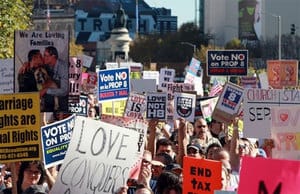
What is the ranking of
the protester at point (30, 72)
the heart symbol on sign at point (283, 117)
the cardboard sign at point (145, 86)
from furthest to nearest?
the cardboard sign at point (145, 86) < the protester at point (30, 72) < the heart symbol on sign at point (283, 117)

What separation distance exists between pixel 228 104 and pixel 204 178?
21.3ft

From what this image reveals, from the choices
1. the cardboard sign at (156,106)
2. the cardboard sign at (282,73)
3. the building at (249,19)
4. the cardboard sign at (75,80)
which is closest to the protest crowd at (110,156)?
the cardboard sign at (75,80)

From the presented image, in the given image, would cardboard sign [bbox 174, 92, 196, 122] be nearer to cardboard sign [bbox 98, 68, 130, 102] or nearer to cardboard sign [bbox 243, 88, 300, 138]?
cardboard sign [bbox 98, 68, 130, 102]

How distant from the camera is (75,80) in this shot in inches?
605

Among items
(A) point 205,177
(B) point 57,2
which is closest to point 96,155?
(A) point 205,177

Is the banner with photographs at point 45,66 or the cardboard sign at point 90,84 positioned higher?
the banner with photographs at point 45,66

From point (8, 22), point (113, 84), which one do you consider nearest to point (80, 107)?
point (113, 84)

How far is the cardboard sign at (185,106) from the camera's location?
16156mm

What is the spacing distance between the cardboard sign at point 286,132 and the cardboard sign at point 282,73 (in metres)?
18.2

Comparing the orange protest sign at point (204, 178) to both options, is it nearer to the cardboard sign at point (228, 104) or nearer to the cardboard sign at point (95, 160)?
the cardboard sign at point (95, 160)

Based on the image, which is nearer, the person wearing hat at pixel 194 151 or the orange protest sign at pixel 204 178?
the orange protest sign at pixel 204 178

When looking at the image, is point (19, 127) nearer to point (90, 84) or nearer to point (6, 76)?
point (6, 76)

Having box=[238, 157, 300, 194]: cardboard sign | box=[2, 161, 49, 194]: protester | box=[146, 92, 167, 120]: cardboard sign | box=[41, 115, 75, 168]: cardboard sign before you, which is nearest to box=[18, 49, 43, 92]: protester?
box=[41, 115, 75, 168]: cardboard sign

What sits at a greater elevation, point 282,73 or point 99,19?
point 99,19
